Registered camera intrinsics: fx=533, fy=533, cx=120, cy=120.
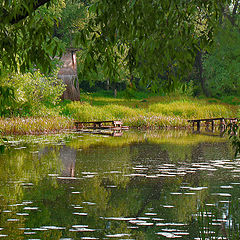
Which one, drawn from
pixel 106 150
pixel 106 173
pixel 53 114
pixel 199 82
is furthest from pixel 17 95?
pixel 199 82

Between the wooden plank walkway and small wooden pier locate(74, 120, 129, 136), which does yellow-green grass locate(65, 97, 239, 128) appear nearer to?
small wooden pier locate(74, 120, 129, 136)

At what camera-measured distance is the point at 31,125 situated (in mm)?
24516

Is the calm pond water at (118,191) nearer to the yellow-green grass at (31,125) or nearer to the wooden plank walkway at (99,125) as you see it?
the yellow-green grass at (31,125)

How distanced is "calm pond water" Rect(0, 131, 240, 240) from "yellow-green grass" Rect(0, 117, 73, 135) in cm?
383

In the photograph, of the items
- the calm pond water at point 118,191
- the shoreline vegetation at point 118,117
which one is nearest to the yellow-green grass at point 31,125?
the shoreline vegetation at point 118,117

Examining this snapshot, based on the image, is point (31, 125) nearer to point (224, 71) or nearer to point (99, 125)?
point (99, 125)

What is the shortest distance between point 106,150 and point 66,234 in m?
10.8

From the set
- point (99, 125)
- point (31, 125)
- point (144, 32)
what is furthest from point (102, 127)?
point (144, 32)

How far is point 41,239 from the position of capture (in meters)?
7.41

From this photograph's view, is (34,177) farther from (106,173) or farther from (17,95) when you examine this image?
(17,95)

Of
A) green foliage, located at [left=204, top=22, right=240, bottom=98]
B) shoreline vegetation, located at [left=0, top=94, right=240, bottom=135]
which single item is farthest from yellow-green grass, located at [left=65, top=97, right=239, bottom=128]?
green foliage, located at [left=204, top=22, right=240, bottom=98]

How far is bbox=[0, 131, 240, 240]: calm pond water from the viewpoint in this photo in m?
7.88

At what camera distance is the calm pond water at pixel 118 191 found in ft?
25.8

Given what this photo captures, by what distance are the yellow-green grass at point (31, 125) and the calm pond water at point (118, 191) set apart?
3830 millimetres
